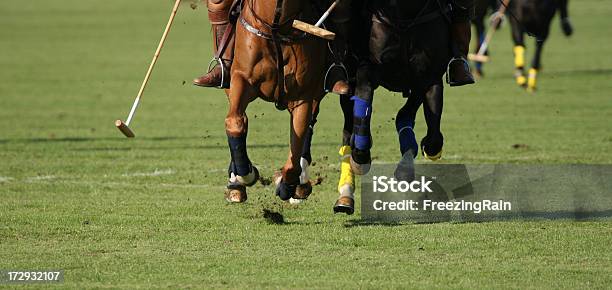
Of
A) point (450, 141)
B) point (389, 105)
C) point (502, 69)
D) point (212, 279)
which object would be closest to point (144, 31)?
point (502, 69)

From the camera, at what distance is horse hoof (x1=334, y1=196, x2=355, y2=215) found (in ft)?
34.9

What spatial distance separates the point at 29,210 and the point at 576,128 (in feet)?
31.1

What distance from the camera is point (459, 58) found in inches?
419

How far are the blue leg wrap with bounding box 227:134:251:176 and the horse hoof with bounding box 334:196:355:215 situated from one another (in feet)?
2.79

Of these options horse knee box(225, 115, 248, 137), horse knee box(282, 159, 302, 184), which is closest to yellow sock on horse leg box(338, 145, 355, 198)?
horse knee box(282, 159, 302, 184)

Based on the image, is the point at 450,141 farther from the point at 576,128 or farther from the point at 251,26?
the point at 251,26

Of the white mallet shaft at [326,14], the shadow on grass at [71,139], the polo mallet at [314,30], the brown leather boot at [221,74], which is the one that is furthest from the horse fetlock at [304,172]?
the shadow on grass at [71,139]

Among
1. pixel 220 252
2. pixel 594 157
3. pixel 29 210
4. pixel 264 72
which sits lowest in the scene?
pixel 594 157

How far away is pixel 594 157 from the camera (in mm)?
15203

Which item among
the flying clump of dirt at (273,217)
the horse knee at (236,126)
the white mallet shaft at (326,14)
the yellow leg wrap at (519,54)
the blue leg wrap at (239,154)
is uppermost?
→ the white mallet shaft at (326,14)

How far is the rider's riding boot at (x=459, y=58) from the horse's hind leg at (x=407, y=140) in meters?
0.65

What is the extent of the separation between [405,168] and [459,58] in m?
1.09

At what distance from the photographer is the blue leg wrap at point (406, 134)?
11.3 m

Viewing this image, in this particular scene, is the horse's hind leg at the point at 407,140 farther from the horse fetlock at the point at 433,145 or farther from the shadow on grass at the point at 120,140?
the shadow on grass at the point at 120,140
